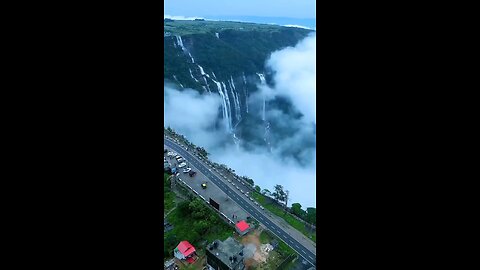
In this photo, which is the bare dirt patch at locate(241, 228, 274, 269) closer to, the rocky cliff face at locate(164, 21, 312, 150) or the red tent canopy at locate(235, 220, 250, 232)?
the red tent canopy at locate(235, 220, 250, 232)

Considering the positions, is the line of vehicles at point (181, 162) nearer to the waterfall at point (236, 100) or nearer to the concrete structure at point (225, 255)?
the concrete structure at point (225, 255)

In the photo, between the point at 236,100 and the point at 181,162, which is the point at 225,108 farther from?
the point at 181,162

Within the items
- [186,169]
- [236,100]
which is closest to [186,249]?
[186,169]

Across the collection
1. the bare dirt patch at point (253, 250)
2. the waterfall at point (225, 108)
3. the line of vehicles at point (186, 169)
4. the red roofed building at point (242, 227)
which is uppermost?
the waterfall at point (225, 108)

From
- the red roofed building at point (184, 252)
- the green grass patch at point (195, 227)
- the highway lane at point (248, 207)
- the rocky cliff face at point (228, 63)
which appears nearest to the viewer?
the red roofed building at point (184, 252)

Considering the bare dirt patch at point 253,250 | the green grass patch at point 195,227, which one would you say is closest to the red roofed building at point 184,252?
the green grass patch at point 195,227
